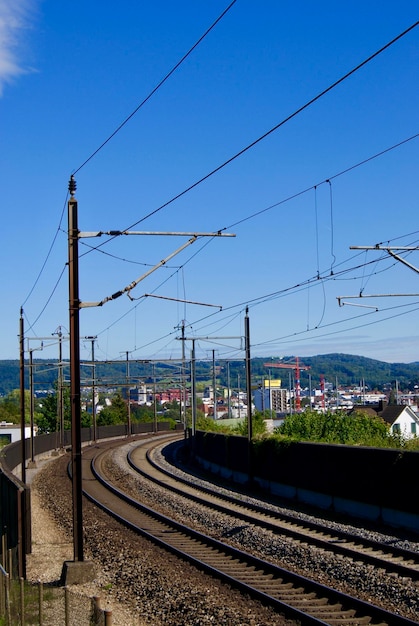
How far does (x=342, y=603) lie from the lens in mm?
14203

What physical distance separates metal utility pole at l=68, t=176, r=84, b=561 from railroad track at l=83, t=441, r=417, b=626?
2.66 m

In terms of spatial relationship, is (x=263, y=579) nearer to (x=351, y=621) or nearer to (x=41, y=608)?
(x=351, y=621)

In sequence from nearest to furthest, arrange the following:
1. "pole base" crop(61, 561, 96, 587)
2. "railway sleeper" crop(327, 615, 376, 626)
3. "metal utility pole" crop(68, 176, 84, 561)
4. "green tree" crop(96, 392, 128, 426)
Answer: "railway sleeper" crop(327, 615, 376, 626) → "pole base" crop(61, 561, 96, 587) → "metal utility pole" crop(68, 176, 84, 561) → "green tree" crop(96, 392, 128, 426)

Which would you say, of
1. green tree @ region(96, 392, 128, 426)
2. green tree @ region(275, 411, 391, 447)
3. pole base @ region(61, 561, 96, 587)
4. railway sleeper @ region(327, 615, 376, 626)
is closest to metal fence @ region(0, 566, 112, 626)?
pole base @ region(61, 561, 96, 587)

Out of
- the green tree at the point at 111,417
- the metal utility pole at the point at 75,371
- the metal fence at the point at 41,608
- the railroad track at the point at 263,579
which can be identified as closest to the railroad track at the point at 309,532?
the railroad track at the point at 263,579

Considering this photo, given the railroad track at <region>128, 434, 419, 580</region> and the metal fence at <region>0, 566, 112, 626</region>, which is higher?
the metal fence at <region>0, 566, 112, 626</region>

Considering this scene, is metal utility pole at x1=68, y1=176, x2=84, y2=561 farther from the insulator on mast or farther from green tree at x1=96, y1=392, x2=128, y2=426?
green tree at x1=96, y1=392, x2=128, y2=426

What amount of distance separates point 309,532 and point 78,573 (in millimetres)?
7209

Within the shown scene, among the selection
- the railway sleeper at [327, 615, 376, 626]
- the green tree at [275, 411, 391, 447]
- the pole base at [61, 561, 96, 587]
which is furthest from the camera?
the green tree at [275, 411, 391, 447]

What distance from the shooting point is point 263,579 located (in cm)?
1666

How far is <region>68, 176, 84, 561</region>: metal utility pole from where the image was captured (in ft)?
60.6

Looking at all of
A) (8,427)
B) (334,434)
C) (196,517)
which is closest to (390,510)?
(196,517)

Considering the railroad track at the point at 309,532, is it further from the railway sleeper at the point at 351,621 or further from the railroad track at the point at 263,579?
the railway sleeper at the point at 351,621

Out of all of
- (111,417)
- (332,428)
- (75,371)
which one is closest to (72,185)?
(75,371)
